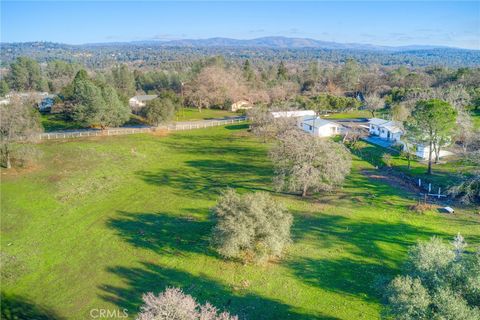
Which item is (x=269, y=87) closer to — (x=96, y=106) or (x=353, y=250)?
(x=96, y=106)

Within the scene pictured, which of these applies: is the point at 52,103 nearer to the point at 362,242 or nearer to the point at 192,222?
the point at 192,222

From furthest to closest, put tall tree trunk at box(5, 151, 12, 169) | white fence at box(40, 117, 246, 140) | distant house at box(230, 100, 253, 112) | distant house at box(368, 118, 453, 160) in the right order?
1. distant house at box(230, 100, 253, 112)
2. white fence at box(40, 117, 246, 140)
3. distant house at box(368, 118, 453, 160)
4. tall tree trunk at box(5, 151, 12, 169)

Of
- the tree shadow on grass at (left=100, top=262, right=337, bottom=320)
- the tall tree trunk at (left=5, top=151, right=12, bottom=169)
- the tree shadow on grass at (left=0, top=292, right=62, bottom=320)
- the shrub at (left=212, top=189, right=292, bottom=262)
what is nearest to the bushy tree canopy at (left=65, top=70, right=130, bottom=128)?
the tall tree trunk at (left=5, top=151, right=12, bottom=169)

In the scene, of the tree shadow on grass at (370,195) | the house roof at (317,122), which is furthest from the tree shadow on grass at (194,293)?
the house roof at (317,122)

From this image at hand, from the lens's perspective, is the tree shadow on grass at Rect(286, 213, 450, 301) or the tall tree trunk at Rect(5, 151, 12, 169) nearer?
the tree shadow on grass at Rect(286, 213, 450, 301)

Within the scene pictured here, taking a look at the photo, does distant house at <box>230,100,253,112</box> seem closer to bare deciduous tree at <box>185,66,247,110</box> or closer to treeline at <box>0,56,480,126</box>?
treeline at <box>0,56,480,126</box>
